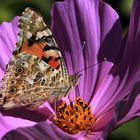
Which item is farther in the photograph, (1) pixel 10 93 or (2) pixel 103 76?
(2) pixel 103 76

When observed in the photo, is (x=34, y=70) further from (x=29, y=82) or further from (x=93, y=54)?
(x=93, y=54)

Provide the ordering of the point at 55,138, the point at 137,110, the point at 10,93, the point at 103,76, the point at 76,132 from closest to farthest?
1. the point at 55,138
2. the point at 137,110
3. the point at 10,93
4. the point at 76,132
5. the point at 103,76

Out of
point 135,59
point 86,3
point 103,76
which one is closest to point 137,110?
point 135,59

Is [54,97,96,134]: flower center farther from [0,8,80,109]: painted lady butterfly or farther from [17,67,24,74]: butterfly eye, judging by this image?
[17,67,24,74]: butterfly eye

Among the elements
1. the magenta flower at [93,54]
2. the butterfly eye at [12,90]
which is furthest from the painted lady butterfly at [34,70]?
the magenta flower at [93,54]

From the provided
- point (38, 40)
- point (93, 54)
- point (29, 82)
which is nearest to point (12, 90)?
point (29, 82)

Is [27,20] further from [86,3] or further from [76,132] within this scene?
[76,132]

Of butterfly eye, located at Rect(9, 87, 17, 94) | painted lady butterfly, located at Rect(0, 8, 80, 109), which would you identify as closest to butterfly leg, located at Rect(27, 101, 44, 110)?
painted lady butterfly, located at Rect(0, 8, 80, 109)

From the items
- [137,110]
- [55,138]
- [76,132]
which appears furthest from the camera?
[76,132]
